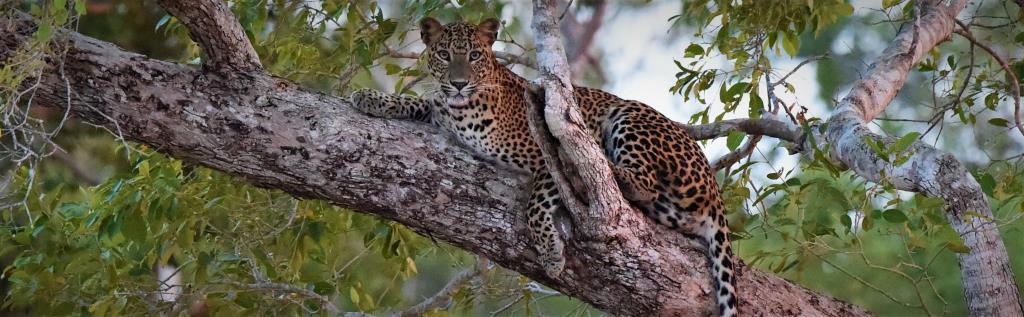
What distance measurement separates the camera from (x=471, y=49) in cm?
551

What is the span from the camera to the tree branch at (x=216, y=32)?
4715mm

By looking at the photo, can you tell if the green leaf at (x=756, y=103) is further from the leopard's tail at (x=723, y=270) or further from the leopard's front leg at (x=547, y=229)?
the leopard's front leg at (x=547, y=229)

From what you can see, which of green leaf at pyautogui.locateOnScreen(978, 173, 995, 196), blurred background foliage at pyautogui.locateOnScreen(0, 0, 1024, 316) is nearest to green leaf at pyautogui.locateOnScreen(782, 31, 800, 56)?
blurred background foliage at pyautogui.locateOnScreen(0, 0, 1024, 316)

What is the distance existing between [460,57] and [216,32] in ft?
3.87

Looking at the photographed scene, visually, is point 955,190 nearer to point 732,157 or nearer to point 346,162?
point 732,157

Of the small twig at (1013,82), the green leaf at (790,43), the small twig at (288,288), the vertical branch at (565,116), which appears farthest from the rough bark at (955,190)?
the small twig at (288,288)

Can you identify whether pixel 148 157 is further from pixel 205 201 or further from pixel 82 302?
pixel 82 302

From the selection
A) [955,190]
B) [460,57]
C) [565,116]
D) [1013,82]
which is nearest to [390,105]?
[460,57]

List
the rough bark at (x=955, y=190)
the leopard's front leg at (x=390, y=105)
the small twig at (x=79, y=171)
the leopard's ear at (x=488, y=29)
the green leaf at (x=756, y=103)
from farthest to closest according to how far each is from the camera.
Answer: the small twig at (x=79, y=171)
the green leaf at (x=756, y=103)
the leopard's ear at (x=488, y=29)
the leopard's front leg at (x=390, y=105)
the rough bark at (x=955, y=190)

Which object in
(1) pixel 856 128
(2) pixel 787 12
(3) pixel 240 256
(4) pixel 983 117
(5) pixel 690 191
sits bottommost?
(3) pixel 240 256

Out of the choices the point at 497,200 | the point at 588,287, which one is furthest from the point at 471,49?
the point at 588,287

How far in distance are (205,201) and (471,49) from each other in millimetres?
1605

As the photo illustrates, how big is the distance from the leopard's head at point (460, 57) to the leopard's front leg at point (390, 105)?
0.44 ft

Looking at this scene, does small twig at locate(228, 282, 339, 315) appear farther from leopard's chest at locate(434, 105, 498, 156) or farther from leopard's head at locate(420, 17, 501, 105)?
leopard's head at locate(420, 17, 501, 105)
